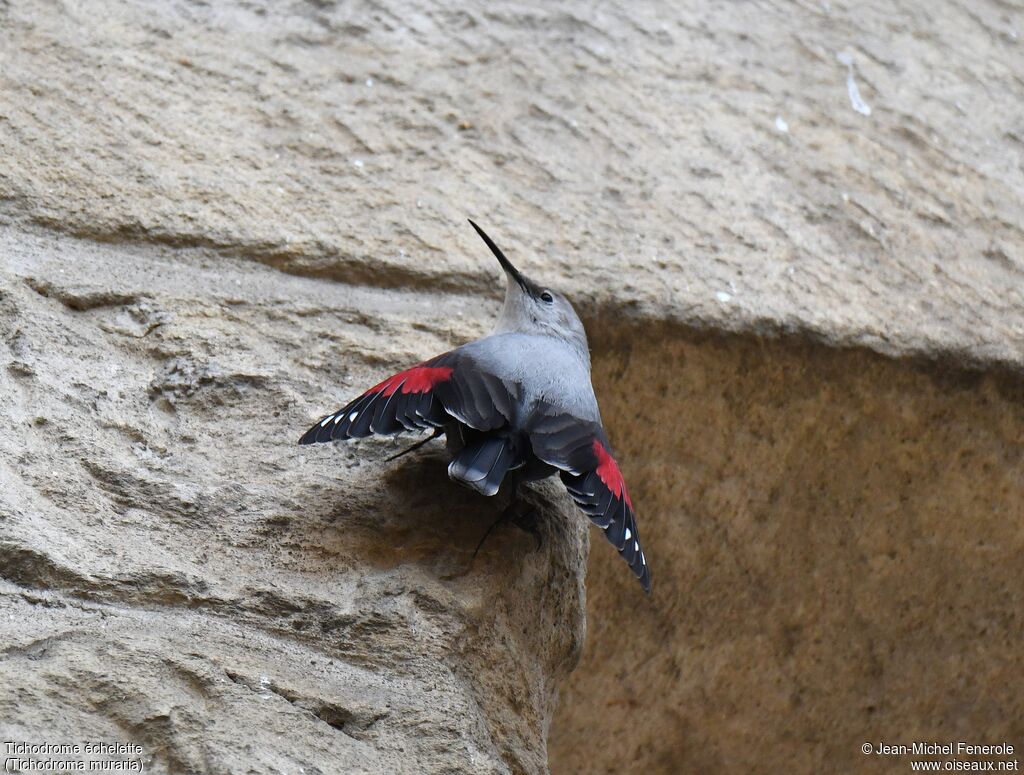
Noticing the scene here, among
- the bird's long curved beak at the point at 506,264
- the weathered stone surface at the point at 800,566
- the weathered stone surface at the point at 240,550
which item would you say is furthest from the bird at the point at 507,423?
the weathered stone surface at the point at 800,566

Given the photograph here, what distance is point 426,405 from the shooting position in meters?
1.61

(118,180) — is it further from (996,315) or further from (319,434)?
(996,315)

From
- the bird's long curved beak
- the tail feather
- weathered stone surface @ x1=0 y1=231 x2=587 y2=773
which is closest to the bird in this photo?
the tail feather

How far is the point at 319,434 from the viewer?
163 cm

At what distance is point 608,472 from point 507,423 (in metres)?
0.15

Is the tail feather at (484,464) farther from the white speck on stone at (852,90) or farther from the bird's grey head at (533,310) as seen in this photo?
the white speck on stone at (852,90)

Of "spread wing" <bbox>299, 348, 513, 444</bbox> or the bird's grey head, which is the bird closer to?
"spread wing" <bbox>299, 348, 513, 444</bbox>

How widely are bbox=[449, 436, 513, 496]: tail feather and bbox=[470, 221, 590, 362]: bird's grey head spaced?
404mm

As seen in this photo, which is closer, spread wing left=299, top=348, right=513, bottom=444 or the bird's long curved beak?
spread wing left=299, top=348, right=513, bottom=444

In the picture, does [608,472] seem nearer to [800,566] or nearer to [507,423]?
[507,423]

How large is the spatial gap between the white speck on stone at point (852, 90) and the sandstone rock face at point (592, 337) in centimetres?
1

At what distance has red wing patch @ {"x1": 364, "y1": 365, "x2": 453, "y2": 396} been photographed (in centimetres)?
164

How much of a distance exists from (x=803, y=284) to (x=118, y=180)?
3.99ft

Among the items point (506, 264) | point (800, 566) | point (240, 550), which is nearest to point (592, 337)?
point (506, 264)
